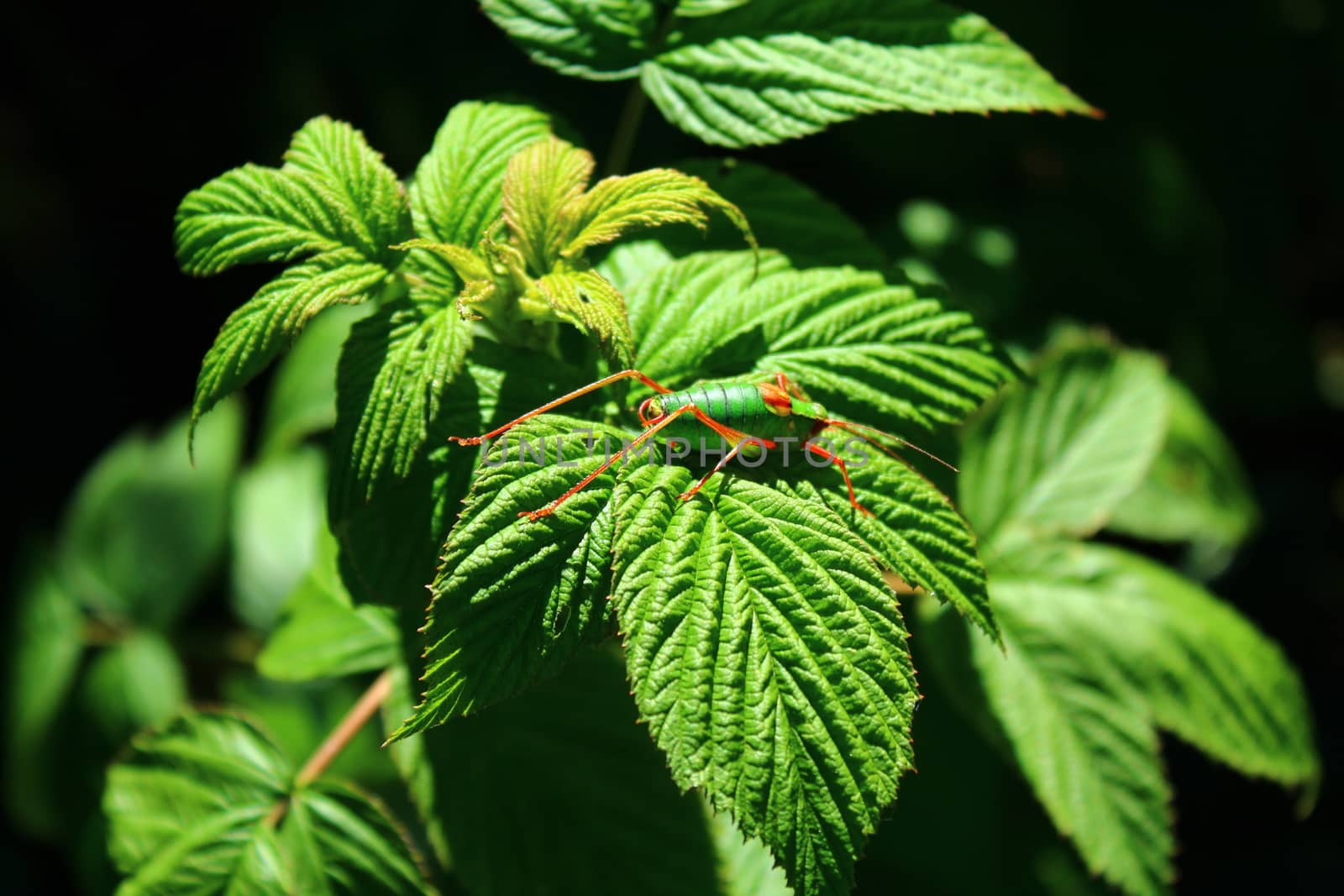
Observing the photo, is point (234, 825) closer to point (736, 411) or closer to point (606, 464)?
point (606, 464)

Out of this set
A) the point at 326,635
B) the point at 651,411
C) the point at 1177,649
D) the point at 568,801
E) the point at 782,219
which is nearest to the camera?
the point at 651,411

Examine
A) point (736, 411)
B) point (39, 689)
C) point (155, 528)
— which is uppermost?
point (736, 411)

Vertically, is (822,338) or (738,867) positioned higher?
(822,338)

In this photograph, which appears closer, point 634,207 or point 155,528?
point 634,207

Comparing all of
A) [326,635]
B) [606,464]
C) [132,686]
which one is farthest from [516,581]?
[132,686]

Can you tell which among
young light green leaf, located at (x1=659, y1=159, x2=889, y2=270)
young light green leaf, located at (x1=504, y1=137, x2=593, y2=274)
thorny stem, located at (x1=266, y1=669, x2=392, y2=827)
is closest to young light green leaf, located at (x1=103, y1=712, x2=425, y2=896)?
thorny stem, located at (x1=266, y1=669, x2=392, y2=827)

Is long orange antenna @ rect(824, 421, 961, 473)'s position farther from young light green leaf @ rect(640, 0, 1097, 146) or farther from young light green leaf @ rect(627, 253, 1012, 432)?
young light green leaf @ rect(640, 0, 1097, 146)

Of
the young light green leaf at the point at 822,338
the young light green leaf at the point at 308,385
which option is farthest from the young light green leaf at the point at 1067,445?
the young light green leaf at the point at 308,385
